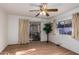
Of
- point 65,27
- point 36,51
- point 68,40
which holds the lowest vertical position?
point 36,51

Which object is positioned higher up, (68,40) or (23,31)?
(23,31)

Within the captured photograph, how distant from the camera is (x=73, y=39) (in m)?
3.14

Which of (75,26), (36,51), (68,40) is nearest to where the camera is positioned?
(36,51)

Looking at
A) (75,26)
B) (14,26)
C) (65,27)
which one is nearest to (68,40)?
(65,27)

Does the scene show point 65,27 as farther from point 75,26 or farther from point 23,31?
point 23,31

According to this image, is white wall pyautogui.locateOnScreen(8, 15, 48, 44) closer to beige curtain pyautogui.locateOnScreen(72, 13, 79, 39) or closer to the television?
the television

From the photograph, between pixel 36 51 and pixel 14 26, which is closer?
pixel 36 51

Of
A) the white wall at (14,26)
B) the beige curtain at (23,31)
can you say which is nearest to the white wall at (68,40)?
the white wall at (14,26)

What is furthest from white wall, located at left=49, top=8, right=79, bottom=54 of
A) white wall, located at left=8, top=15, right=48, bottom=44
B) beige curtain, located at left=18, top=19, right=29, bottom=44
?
beige curtain, located at left=18, top=19, right=29, bottom=44

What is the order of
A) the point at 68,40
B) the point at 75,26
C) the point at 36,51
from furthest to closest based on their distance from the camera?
the point at 68,40 < the point at 75,26 < the point at 36,51

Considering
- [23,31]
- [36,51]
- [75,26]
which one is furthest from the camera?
[23,31]

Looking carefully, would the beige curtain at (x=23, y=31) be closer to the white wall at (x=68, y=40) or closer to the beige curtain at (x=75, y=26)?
the white wall at (x=68, y=40)

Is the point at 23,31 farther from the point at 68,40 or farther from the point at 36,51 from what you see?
the point at 68,40

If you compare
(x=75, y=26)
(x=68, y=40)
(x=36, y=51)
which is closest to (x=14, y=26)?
(x=36, y=51)
